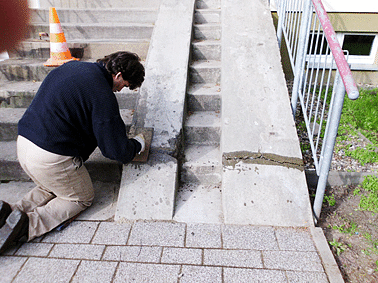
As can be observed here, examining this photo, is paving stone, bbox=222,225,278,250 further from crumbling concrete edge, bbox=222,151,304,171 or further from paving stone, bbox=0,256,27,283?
paving stone, bbox=0,256,27,283

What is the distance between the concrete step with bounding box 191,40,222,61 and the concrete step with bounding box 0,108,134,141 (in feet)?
3.90

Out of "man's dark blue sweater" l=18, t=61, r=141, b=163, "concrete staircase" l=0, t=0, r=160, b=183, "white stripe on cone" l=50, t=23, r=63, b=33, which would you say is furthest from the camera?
"white stripe on cone" l=50, t=23, r=63, b=33

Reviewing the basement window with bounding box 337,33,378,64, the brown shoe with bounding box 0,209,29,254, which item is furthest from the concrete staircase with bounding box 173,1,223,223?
the basement window with bounding box 337,33,378,64

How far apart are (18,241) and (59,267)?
20.1 inches

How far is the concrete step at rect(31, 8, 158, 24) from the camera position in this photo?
185 inches

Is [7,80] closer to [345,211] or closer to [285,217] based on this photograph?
[285,217]

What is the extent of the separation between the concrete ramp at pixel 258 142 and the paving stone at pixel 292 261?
321mm

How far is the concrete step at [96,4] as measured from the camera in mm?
4984

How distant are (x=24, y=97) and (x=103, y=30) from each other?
159cm

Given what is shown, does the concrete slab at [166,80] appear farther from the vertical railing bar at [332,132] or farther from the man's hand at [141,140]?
the vertical railing bar at [332,132]

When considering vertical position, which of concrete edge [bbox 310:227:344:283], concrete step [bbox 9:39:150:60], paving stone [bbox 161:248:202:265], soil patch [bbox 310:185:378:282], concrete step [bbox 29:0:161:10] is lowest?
soil patch [bbox 310:185:378:282]

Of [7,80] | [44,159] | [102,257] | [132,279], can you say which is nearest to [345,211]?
[132,279]

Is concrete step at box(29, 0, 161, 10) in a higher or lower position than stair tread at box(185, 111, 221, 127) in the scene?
higher

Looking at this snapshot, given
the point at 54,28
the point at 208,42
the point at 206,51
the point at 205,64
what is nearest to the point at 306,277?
the point at 205,64
